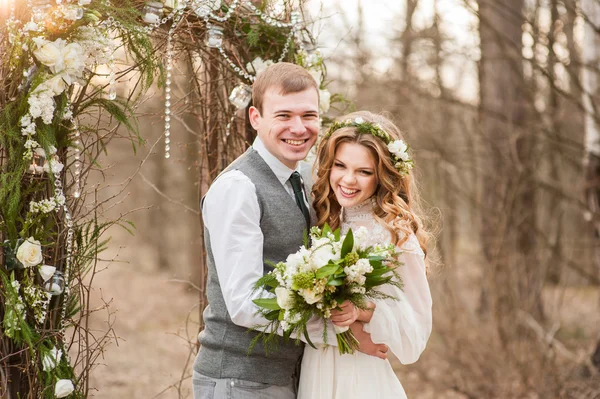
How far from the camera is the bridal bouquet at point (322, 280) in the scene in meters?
2.75

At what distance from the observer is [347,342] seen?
10.1 ft

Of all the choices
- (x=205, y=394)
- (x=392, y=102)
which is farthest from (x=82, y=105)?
(x=392, y=102)

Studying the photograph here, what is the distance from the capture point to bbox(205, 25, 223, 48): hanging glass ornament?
146 inches

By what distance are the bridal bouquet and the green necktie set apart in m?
0.41

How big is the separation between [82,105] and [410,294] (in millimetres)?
1727

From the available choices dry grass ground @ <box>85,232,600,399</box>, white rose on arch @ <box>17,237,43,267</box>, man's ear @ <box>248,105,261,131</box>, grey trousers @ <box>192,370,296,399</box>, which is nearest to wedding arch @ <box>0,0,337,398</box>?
white rose on arch @ <box>17,237,43,267</box>

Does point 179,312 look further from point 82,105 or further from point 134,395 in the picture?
point 82,105

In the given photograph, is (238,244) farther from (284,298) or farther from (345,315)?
(345,315)

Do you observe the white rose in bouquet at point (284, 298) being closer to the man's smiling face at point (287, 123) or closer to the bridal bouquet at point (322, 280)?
the bridal bouquet at point (322, 280)

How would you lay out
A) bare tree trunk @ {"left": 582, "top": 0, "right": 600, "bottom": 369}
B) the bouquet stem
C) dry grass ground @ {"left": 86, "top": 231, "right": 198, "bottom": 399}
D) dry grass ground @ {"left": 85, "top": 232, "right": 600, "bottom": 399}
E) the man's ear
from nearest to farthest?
the bouquet stem < the man's ear < bare tree trunk @ {"left": 582, "top": 0, "right": 600, "bottom": 369} < dry grass ground @ {"left": 85, "top": 232, "right": 600, "bottom": 399} < dry grass ground @ {"left": 86, "top": 231, "right": 198, "bottom": 399}

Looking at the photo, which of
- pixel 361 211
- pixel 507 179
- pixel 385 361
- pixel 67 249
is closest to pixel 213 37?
pixel 361 211

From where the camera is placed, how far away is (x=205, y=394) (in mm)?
3174

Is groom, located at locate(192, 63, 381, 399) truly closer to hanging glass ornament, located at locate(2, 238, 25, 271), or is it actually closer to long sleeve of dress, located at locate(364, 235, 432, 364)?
long sleeve of dress, located at locate(364, 235, 432, 364)

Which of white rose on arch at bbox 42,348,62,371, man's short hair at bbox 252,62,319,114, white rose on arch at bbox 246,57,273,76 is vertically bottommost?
white rose on arch at bbox 42,348,62,371
